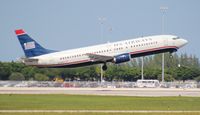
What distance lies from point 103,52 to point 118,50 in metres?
2.92

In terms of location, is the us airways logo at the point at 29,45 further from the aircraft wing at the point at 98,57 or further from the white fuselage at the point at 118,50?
the aircraft wing at the point at 98,57

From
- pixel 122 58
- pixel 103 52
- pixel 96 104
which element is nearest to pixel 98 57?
pixel 103 52

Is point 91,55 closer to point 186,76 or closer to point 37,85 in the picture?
point 37,85

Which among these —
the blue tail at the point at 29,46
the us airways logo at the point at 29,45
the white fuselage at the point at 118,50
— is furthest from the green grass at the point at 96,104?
the us airways logo at the point at 29,45

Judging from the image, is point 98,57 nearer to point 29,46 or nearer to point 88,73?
point 29,46

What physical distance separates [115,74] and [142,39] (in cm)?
6992

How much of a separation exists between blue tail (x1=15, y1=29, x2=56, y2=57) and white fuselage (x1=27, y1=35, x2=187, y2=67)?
2.16 metres

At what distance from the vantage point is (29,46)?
9800 centimetres

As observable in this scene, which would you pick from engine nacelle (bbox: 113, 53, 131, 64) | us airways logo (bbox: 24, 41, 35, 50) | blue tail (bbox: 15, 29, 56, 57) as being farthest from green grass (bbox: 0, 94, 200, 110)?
us airways logo (bbox: 24, 41, 35, 50)

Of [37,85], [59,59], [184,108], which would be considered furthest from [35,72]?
[184,108]

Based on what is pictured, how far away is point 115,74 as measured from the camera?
519 feet

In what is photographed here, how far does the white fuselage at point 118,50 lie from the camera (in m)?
87.6

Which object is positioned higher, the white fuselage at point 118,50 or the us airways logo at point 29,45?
the us airways logo at point 29,45

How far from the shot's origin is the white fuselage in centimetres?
8762
